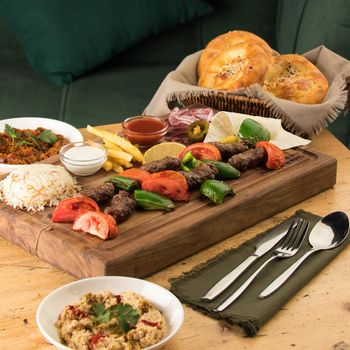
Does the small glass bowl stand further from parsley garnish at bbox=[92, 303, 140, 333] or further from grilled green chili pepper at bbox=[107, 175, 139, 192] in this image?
parsley garnish at bbox=[92, 303, 140, 333]

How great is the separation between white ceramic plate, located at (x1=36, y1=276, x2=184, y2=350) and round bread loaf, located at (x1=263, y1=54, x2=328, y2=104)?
3.92ft

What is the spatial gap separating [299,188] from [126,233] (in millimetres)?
552

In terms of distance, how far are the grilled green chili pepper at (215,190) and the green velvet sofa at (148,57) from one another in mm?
1190

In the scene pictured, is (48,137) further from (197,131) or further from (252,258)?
(252,258)

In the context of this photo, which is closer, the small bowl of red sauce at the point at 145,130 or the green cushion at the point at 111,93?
the small bowl of red sauce at the point at 145,130

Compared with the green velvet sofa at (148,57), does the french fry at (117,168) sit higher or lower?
higher

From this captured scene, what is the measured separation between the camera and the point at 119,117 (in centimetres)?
314

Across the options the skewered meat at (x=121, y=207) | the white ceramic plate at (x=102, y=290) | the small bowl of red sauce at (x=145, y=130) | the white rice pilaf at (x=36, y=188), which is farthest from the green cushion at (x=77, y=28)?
the white ceramic plate at (x=102, y=290)

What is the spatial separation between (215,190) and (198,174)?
0.27 feet

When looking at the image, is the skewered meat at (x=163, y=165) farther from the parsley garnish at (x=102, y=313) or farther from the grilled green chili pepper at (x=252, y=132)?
the parsley garnish at (x=102, y=313)

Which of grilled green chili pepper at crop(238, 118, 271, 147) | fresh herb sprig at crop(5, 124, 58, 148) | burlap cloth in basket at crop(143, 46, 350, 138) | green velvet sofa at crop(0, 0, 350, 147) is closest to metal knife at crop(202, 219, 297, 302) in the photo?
grilled green chili pepper at crop(238, 118, 271, 147)

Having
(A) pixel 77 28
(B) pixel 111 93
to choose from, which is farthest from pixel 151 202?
(A) pixel 77 28

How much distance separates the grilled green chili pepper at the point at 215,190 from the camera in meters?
1.87

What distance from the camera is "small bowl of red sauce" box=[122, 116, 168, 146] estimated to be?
223 cm
